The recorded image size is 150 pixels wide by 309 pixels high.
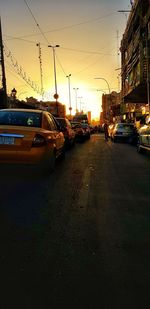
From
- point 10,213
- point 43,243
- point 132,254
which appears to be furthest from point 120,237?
point 10,213

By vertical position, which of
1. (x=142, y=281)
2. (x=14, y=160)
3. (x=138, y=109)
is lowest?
(x=142, y=281)

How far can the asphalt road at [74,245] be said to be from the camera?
11.1ft

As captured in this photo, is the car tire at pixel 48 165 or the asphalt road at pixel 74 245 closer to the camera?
the asphalt road at pixel 74 245

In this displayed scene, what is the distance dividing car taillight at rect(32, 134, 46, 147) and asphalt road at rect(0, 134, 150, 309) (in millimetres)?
915

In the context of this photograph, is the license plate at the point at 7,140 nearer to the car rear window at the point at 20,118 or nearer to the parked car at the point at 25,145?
the parked car at the point at 25,145

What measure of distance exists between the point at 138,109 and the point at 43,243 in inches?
1920

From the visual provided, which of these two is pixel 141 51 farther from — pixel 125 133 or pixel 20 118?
pixel 20 118

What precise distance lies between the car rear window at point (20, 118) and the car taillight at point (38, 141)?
83cm

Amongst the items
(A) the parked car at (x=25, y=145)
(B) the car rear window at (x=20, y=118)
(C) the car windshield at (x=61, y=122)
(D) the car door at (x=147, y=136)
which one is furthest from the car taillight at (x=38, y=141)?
(C) the car windshield at (x=61, y=122)

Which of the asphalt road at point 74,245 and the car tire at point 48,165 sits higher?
the car tire at point 48,165

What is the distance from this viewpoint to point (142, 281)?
12.0 ft

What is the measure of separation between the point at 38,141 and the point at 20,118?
1.28m

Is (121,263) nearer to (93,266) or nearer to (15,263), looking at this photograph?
(93,266)

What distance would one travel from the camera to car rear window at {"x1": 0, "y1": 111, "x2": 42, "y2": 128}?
9.76 m
